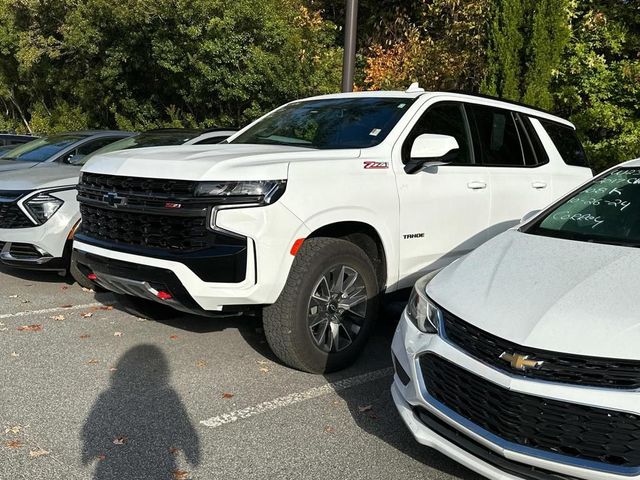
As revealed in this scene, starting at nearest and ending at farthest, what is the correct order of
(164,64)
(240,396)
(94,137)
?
(240,396) → (94,137) → (164,64)

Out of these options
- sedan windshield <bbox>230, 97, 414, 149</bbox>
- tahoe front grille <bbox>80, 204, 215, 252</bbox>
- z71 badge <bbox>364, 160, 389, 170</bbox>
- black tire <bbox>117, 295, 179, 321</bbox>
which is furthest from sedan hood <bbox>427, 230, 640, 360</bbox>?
black tire <bbox>117, 295, 179, 321</bbox>

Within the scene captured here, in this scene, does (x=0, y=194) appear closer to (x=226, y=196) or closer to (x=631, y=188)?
(x=226, y=196)

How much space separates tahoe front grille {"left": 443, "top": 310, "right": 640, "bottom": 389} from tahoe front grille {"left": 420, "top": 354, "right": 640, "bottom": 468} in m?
0.09

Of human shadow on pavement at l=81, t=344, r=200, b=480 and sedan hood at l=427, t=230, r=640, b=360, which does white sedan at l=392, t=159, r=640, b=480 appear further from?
human shadow on pavement at l=81, t=344, r=200, b=480

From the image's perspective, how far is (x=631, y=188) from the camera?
12.6 ft

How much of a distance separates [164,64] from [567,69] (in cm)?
845

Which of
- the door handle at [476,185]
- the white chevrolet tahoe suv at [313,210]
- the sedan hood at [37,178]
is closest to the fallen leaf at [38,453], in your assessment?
the white chevrolet tahoe suv at [313,210]

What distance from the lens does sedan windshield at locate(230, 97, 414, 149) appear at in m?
4.67

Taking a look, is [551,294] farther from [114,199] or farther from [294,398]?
[114,199]

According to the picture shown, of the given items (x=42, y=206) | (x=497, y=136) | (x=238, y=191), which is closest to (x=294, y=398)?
(x=238, y=191)

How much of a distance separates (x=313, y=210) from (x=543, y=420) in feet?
6.51

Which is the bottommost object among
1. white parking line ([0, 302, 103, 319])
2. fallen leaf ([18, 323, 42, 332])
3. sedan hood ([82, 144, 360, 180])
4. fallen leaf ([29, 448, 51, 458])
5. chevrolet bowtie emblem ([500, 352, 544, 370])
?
white parking line ([0, 302, 103, 319])

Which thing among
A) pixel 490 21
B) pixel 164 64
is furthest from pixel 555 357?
pixel 164 64

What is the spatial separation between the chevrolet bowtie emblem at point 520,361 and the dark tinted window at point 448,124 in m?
2.49
